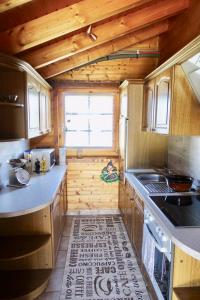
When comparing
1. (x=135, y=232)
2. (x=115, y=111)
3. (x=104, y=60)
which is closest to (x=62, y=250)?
(x=135, y=232)

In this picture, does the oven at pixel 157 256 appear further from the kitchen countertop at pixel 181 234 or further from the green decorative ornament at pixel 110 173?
the green decorative ornament at pixel 110 173

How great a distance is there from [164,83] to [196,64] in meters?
0.58

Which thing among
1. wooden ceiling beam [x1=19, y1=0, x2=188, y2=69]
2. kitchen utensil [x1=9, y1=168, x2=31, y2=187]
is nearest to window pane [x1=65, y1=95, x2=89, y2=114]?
wooden ceiling beam [x1=19, y1=0, x2=188, y2=69]

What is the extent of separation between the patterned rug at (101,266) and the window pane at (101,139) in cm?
130

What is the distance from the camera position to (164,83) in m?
2.22

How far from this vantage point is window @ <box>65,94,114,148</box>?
3.61 meters

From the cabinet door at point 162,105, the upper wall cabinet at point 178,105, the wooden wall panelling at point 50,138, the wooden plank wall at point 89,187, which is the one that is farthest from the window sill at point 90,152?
the upper wall cabinet at point 178,105

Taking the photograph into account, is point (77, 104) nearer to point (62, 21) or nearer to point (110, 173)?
point (110, 173)

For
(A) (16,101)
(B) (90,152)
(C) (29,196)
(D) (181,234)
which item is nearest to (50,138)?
(B) (90,152)

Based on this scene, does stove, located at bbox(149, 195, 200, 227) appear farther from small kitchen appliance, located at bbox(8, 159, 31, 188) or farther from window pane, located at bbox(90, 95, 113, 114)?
window pane, located at bbox(90, 95, 113, 114)

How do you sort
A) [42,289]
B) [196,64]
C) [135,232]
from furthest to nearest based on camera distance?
[135,232] < [42,289] < [196,64]

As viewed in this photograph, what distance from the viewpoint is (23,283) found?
77.7 inches

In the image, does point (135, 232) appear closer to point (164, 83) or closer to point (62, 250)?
point (62, 250)

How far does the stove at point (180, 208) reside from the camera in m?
1.52
